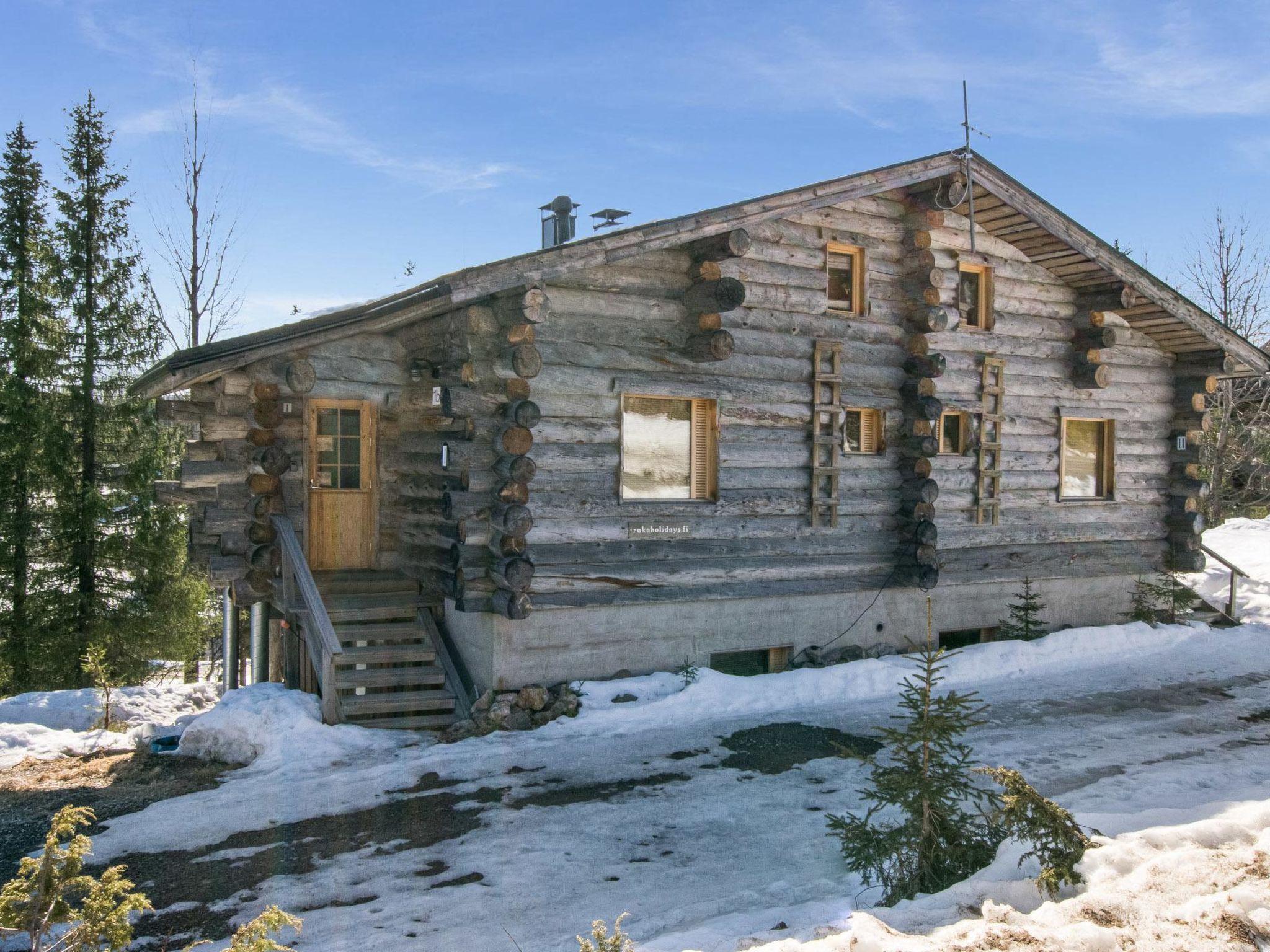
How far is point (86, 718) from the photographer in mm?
12891

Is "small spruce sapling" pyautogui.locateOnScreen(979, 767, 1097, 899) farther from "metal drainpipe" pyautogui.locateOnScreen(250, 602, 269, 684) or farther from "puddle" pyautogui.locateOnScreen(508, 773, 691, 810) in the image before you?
"metal drainpipe" pyautogui.locateOnScreen(250, 602, 269, 684)

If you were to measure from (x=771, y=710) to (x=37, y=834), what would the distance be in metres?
6.93

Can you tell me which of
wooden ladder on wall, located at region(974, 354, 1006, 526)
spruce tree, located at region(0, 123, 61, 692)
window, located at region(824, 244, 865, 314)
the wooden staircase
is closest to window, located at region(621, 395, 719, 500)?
window, located at region(824, 244, 865, 314)

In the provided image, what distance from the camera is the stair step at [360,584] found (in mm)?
11727

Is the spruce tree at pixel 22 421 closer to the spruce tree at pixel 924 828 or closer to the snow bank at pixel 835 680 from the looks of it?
the snow bank at pixel 835 680

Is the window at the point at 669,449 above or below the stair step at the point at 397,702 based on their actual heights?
above

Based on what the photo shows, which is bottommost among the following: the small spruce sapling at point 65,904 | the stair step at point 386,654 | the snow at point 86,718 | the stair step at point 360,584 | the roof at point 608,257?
the snow at point 86,718

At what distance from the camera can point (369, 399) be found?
1203 cm

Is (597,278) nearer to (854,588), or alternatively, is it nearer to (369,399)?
(369,399)

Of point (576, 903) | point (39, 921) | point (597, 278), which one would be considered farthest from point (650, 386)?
point (39, 921)

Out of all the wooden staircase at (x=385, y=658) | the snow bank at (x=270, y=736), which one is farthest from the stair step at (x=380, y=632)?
the snow bank at (x=270, y=736)

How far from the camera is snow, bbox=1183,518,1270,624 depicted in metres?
17.0

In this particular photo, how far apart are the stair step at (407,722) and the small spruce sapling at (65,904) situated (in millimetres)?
5660

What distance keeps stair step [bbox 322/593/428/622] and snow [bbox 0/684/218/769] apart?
6.62 feet
